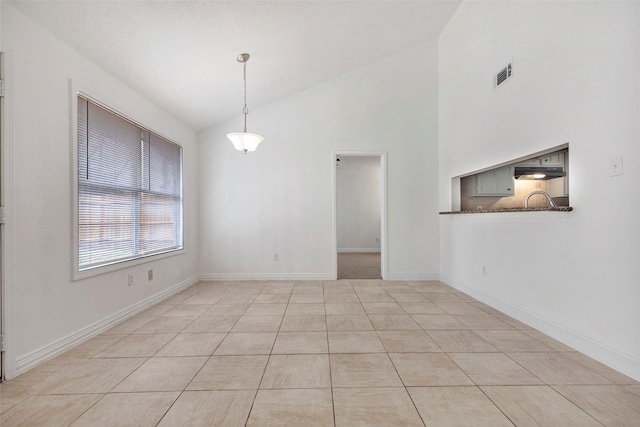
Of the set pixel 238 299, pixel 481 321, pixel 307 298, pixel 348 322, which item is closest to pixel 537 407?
pixel 481 321

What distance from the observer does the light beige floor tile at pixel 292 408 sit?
1.42m

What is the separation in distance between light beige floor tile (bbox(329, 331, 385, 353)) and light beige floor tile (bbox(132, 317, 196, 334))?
1.45 m

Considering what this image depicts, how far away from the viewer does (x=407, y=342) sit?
91.4 inches

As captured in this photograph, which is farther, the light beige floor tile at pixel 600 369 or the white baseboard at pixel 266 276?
the white baseboard at pixel 266 276

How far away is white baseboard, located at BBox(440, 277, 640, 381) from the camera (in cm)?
181

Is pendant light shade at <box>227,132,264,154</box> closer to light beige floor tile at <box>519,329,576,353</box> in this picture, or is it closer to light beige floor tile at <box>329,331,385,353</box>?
light beige floor tile at <box>329,331,385,353</box>

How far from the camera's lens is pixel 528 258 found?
2.67 metres

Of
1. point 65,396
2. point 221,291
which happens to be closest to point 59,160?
point 65,396

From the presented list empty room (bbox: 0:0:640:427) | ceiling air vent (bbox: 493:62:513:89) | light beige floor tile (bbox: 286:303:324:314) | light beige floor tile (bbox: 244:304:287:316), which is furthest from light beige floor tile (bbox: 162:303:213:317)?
ceiling air vent (bbox: 493:62:513:89)

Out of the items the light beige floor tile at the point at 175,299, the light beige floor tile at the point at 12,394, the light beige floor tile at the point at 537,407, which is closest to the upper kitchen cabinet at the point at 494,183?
the light beige floor tile at the point at 537,407

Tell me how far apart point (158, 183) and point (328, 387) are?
317 cm

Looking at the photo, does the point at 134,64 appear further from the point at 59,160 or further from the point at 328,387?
the point at 328,387

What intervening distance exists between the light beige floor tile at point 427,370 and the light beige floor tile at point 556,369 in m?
0.51

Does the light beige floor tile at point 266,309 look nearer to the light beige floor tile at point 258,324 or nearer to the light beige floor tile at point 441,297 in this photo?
the light beige floor tile at point 258,324
